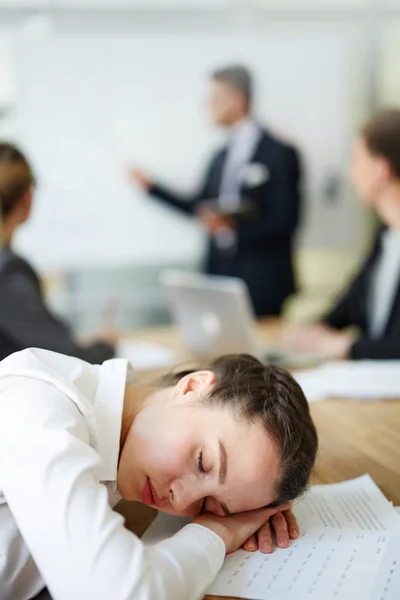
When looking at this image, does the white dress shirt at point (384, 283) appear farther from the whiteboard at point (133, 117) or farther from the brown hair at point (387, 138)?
the whiteboard at point (133, 117)

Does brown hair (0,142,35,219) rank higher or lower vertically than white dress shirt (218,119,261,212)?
higher

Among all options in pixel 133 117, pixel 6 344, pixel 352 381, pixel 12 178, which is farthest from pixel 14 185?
pixel 133 117

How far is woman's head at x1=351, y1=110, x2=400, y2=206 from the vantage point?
2309mm

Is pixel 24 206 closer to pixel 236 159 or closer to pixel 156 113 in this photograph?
pixel 236 159

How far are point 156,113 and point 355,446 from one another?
10.4 ft

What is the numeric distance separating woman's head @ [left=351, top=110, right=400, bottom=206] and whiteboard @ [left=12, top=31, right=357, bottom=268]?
188 centimetres

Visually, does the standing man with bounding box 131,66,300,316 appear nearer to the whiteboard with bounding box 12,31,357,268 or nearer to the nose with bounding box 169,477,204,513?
the whiteboard with bounding box 12,31,357,268

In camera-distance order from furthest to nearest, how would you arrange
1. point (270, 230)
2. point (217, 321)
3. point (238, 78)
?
1. point (238, 78)
2. point (270, 230)
3. point (217, 321)

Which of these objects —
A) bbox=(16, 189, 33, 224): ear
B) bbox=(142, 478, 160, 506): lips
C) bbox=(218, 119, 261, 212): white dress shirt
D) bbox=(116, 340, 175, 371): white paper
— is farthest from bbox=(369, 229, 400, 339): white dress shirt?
bbox=(142, 478, 160, 506): lips

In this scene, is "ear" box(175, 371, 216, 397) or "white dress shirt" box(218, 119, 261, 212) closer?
"ear" box(175, 371, 216, 397)

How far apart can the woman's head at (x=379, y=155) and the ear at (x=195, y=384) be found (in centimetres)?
148

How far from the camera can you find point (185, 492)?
36.6 inches

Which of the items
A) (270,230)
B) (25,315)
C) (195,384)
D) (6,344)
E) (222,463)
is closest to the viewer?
(222,463)

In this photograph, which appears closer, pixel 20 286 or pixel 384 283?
pixel 20 286
